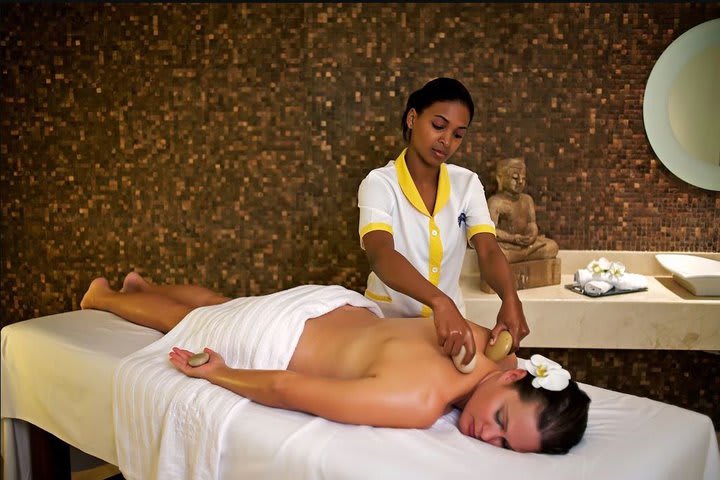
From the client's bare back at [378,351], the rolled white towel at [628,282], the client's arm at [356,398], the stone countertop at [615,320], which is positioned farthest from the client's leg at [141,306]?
the rolled white towel at [628,282]

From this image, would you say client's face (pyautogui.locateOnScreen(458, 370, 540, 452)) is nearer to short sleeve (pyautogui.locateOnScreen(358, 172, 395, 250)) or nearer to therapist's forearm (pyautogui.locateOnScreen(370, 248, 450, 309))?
therapist's forearm (pyautogui.locateOnScreen(370, 248, 450, 309))

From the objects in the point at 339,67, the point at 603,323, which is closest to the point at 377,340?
the point at 603,323

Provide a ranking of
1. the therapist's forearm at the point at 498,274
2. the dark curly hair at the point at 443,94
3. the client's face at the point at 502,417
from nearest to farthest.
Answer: the client's face at the point at 502,417
the therapist's forearm at the point at 498,274
the dark curly hair at the point at 443,94

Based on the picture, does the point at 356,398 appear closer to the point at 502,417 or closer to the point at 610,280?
the point at 502,417

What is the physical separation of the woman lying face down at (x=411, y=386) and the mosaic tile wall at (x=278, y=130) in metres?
1.49

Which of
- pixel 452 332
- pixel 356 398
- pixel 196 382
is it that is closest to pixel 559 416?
pixel 452 332

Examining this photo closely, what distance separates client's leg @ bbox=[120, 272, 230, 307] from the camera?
2.33 m

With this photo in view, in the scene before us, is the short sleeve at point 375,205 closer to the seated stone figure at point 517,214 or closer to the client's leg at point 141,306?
the client's leg at point 141,306

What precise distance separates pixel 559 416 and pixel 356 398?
0.43m

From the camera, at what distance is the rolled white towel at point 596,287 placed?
2723 mm

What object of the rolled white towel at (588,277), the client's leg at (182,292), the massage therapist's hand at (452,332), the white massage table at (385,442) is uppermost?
the massage therapist's hand at (452,332)

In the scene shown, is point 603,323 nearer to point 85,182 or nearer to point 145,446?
point 145,446

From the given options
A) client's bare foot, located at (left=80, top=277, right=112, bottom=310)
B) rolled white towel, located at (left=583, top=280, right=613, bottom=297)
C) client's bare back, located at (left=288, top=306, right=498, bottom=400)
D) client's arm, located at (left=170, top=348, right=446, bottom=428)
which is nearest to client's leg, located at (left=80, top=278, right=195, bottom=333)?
client's bare foot, located at (left=80, top=277, right=112, bottom=310)

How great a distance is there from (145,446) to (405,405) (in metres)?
0.69
